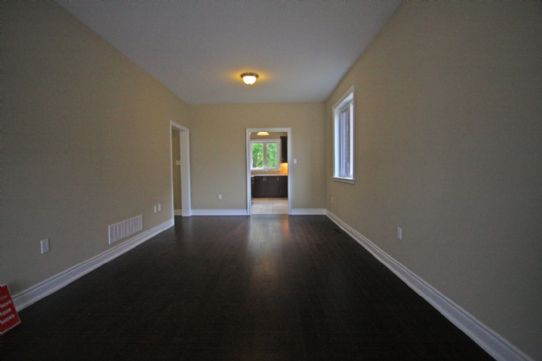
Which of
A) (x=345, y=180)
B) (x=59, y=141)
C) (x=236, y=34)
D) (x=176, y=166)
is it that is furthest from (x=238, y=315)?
(x=176, y=166)

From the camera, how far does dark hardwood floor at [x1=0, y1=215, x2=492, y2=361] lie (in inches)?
55.2

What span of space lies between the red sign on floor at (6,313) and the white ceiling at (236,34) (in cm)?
244

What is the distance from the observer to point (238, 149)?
19.2ft

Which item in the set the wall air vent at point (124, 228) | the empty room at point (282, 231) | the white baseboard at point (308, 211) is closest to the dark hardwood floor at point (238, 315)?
the empty room at point (282, 231)

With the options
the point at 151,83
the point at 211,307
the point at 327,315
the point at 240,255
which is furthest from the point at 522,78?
the point at 151,83

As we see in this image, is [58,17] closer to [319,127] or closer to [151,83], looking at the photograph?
[151,83]

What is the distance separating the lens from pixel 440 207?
1.78 m

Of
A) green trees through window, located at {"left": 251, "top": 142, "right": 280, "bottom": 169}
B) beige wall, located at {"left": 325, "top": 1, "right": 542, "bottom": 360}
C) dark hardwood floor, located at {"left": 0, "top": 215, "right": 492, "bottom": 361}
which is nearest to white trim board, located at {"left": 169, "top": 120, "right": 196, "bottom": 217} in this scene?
dark hardwood floor, located at {"left": 0, "top": 215, "right": 492, "bottom": 361}

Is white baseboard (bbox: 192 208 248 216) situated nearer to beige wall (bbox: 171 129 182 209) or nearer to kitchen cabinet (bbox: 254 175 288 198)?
beige wall (bbox: 171 129 182 209)

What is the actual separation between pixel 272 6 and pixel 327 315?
2.69 m

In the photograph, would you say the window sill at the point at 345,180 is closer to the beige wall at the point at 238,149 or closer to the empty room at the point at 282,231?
the empty room at the point at 282,231

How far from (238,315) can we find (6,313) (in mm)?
1512

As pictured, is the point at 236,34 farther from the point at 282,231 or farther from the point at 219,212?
the point at 219,212

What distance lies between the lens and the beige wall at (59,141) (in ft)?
6.01
